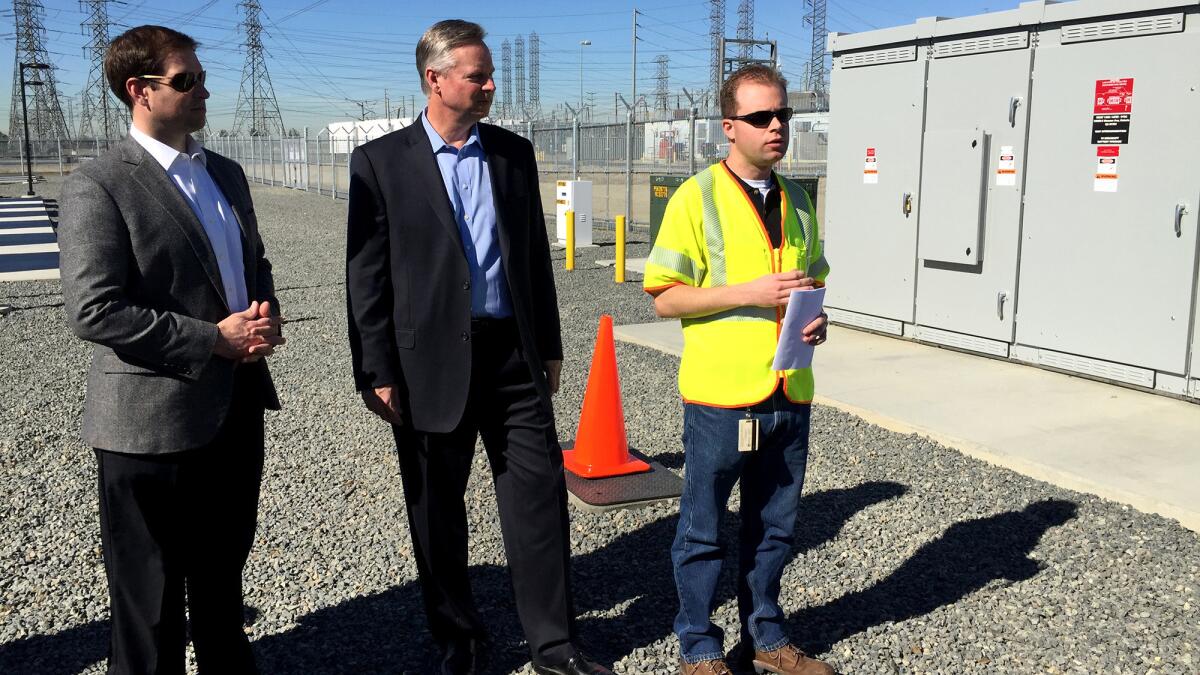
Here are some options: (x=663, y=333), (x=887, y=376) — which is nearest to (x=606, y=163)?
(x=663, y=333)

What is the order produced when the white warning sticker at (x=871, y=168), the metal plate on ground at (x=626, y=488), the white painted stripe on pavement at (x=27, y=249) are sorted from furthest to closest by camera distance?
the white painted stripe on pavement at (x=27, y=249), the white warning sticker at (x=871, y=168), the metal plate on ground at (x=626, y=488)

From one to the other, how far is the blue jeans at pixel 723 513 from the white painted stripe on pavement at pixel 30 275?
511 inches

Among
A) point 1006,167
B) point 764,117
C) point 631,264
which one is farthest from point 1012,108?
point 631,264

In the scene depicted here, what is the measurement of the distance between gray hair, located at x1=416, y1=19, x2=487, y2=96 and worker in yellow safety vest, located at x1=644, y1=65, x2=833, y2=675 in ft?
2.68

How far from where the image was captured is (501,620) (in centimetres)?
385

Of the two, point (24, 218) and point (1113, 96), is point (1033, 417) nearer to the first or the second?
point (1113, 96)

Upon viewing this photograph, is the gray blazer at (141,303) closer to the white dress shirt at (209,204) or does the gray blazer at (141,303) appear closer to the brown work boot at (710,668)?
the white dress shirt at (209,204)

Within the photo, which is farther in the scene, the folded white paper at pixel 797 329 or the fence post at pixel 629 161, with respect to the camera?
the fence post at pixel 629 161

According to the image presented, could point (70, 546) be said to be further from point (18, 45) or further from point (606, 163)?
point (18, 45)

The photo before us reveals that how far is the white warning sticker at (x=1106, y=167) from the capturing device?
6973 mm

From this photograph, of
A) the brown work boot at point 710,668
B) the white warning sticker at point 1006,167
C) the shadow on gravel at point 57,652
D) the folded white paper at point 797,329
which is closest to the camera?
the folded white paper at point 797,329

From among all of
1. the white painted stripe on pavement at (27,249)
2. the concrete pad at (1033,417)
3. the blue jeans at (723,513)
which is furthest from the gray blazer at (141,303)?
the white painted stripe on pavement at (27,249)

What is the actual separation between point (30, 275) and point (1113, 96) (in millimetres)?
13473

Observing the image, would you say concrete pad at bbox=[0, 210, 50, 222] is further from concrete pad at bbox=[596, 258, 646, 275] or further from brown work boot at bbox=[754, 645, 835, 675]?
brown work boot at bbox=[754, 645, 835, 675]
